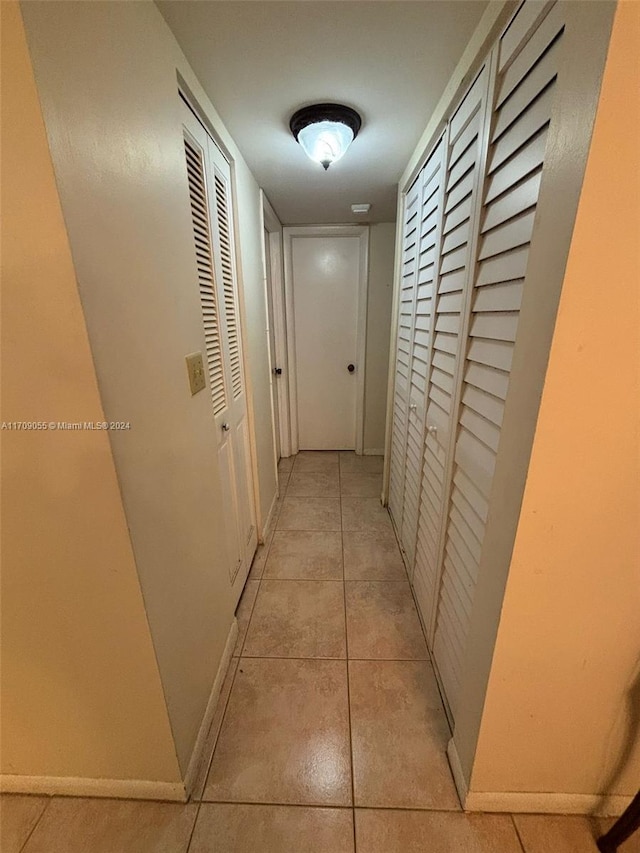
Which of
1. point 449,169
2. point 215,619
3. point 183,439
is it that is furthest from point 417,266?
point 215,619

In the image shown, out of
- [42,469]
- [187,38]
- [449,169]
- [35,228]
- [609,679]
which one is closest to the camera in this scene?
[35,228]

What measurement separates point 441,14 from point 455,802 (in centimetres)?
209

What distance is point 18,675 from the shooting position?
859 millimetres

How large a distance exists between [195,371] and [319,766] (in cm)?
128

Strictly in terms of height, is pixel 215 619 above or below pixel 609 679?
below

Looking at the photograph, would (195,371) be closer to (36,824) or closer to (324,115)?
(324,115)

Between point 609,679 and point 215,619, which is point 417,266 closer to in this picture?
point 609,679

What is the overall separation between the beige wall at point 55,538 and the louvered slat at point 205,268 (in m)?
0.62

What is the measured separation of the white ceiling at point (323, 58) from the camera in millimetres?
822

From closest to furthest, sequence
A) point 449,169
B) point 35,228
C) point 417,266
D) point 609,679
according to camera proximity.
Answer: point 35,228, point 609,679, point 449,169, point 417,266

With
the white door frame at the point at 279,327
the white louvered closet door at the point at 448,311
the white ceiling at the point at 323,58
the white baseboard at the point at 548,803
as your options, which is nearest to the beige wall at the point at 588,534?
the white baseboard at the point at 548,803

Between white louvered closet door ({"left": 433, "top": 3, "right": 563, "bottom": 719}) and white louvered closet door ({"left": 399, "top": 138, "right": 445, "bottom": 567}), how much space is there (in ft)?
1.35

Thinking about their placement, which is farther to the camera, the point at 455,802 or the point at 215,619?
the point at 215,619

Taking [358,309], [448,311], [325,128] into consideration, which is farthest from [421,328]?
[358,309]
